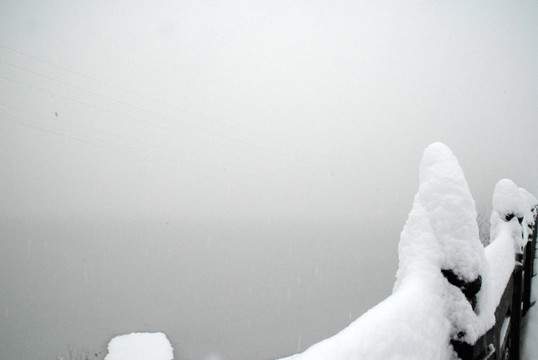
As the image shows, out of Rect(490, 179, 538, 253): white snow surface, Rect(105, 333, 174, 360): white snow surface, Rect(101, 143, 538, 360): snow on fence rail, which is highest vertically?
Rect(490, 179, 538, 253): white snow surface

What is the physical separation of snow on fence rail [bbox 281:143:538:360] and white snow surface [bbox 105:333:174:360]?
1150cm

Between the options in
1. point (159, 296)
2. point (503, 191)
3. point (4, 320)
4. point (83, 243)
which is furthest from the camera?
point (83, 243)

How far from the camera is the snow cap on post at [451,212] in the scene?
3.88ft

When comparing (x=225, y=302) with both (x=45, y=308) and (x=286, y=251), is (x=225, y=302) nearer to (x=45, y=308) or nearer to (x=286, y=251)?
(x=45, y=308)

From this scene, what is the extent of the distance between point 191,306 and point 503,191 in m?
87.2

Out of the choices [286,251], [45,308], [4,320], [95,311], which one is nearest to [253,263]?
[286,251]

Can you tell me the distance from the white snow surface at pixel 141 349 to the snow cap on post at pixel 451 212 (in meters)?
11.6

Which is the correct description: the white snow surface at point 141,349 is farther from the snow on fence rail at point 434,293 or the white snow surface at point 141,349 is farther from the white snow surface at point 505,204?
the snow on fence rail at point 434,293

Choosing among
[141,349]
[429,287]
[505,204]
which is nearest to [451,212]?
[429,287]

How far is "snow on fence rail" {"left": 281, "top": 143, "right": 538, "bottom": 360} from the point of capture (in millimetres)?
751

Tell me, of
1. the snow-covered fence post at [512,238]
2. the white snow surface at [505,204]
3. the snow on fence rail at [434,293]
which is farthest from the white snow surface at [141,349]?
the snow on fence rail at [434,293]

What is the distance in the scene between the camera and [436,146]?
1.52 metres

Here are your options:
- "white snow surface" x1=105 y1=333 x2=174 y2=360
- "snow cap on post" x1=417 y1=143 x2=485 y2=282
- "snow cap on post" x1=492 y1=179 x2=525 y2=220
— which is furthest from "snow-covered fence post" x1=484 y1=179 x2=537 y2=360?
"white snow surface" x1=105 y1=333 x2=174 y2=360

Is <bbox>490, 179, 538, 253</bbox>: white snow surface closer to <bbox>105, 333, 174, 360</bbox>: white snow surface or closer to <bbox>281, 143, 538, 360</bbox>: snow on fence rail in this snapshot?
<bbox>281, 143, 538, 360</bbox>: snow on fence rail
